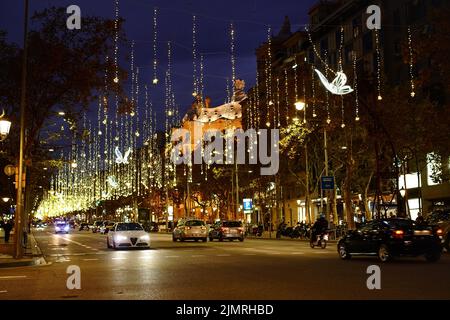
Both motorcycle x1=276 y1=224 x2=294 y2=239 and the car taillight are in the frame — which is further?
motorcycle x1=276 y1=224 x2=294 y2=239

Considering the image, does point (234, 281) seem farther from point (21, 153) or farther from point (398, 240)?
point (21, 153)

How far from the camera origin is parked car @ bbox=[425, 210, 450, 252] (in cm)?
2950

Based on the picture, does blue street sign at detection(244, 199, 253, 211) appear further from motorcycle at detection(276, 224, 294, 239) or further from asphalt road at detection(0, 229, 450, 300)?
asphalt road at detection(0, 229, 450, 300)

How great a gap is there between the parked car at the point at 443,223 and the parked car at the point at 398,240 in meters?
6.83

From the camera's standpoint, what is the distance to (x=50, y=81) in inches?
1273

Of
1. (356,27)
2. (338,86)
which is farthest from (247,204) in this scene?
(338,86)

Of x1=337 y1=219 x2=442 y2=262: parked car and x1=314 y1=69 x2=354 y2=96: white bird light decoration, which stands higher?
x1=314 y1=69 x2=354 y2=96: white bird light decoration

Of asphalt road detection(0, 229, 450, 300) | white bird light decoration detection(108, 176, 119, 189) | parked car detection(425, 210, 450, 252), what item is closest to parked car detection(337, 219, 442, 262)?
asphalt road detection(0, 229, 450, 300)

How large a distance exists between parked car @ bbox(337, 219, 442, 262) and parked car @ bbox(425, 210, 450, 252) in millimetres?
6828

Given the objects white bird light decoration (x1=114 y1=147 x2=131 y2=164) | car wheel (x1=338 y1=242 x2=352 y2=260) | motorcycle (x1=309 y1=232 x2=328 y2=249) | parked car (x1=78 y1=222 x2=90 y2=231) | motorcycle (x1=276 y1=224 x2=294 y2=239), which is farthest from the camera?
white bird light decoration (x1=114 y1=147 x2=131 y2=164)

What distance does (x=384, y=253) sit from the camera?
22828 mm

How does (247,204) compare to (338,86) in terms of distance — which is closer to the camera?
(338,86)

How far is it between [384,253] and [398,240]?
0.67 meters
